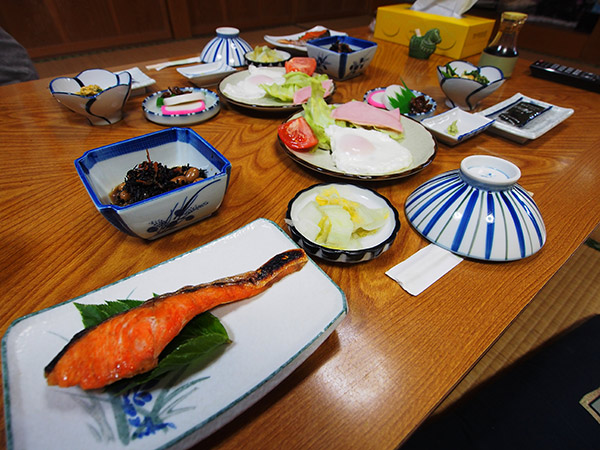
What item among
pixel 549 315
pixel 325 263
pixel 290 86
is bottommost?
pixel 549 315

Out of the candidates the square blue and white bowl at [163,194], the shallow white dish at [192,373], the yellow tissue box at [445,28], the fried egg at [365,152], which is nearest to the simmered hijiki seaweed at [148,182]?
the square blue and white bowl at [163,194]

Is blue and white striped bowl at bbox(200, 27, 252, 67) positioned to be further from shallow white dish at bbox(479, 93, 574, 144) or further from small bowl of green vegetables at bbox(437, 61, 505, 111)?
shallow white dish at bbox(479, 93, 574, 144)

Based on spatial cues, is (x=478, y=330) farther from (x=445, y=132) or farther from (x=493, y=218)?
(x=445, y=132)

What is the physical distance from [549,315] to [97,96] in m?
2.12

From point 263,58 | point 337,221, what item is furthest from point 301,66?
point 337,221

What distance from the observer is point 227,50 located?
6.22 feet

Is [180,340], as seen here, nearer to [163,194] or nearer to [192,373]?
[192,373]

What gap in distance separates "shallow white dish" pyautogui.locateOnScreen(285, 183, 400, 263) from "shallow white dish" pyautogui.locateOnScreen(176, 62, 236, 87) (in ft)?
3.63

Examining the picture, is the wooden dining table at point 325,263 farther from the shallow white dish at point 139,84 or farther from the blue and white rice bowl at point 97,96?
the shallow white dish at point 139,84

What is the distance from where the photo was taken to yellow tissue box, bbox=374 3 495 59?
220cm

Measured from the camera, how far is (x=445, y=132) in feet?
4.34

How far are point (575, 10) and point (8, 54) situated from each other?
6603mm

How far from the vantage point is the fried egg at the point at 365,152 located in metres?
1.06

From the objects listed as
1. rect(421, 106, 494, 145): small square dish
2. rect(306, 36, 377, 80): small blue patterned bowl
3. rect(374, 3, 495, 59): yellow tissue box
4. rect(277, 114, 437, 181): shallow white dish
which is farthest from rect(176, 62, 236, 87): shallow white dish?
rect(374, 3, 495, 59): yellow tissue box
